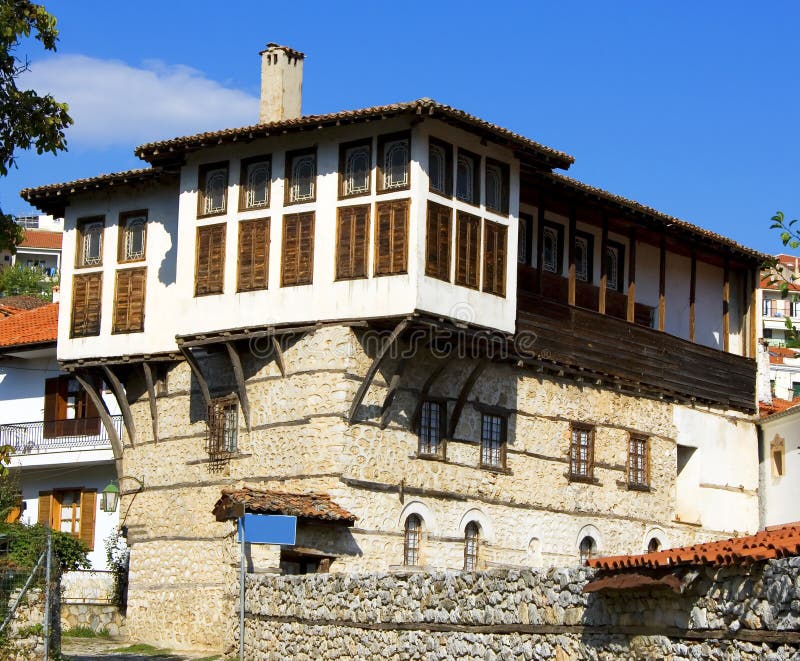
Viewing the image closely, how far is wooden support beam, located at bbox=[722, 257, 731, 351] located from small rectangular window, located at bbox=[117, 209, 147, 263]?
546 inches

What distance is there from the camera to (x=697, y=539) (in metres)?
32.5

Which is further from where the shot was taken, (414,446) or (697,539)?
(697,539)

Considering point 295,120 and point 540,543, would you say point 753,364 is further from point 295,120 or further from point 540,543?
point 295,120

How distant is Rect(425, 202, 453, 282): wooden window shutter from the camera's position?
84.3 ft

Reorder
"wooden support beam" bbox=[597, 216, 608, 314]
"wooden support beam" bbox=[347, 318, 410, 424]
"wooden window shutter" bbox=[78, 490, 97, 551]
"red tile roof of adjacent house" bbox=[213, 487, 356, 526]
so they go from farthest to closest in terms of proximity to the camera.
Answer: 1. "wooden window shutter" bbox=[78, 490, 97, 551]
2. "wooden support beam" bbox=[597, 216, 608, 314]
3. "wooden support beam" bbox=[347, 318, 410, 424]
4. "red tile roof of adjacent house" bbox=[213, 487, 356, 526]

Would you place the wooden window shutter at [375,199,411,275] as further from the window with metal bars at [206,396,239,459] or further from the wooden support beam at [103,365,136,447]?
the wooden support beam at [103,365,136,447]

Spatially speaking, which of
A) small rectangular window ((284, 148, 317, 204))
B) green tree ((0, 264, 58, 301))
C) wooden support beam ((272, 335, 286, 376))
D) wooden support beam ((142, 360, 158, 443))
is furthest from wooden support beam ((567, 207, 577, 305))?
green tree ((0, 264, 58, 301))

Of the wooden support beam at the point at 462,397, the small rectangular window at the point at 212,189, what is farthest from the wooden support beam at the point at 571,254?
the small rectangular window at the point at 212,189

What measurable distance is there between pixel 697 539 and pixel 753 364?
16.6 feet

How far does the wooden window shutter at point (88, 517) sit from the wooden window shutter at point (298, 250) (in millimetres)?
11929

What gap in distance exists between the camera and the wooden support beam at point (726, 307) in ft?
116

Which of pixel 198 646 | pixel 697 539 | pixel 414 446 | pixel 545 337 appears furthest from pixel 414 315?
pixel 697 539

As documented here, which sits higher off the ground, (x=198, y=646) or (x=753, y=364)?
(x=753, y=364)

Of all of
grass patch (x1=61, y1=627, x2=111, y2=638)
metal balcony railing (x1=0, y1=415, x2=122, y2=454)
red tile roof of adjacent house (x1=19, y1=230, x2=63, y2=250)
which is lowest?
grass patch (x1=61, y1=627, x2=111, y2=638)
